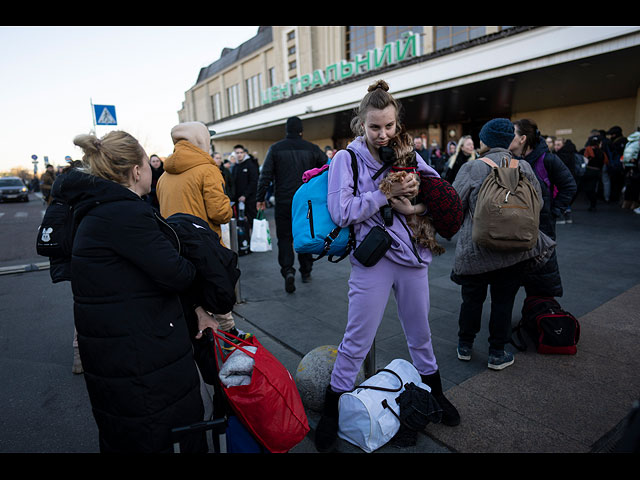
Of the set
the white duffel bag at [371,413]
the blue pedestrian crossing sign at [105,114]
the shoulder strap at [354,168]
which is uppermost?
the blue pedestrian crossing sign at [105,114]

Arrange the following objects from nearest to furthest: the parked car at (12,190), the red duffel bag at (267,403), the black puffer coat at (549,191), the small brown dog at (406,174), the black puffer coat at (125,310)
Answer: the black puffer coat at (125,310)
the red duffel bag at (267,403)
the small brown dog at (406,174)
the black puffer coat at (549,191)
the parked car at (12,190)

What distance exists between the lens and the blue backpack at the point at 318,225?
2.27m

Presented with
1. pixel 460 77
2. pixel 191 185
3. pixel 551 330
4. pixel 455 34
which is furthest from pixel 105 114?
pixel 455 34

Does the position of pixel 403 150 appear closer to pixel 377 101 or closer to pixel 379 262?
pixel 377 101

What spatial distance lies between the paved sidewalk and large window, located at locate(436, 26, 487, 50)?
13949 millimetres

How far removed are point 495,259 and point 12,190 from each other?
106 feet

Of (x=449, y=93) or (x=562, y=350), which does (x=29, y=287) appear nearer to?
(x=562, y=350)

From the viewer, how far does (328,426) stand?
236 centimetres

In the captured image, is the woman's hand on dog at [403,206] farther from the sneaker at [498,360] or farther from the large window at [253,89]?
the large window at [253,89]

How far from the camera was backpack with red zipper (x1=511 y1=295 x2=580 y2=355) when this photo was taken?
325 cm

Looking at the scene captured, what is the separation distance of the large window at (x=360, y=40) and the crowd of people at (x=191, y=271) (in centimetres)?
2157

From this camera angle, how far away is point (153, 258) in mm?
1625

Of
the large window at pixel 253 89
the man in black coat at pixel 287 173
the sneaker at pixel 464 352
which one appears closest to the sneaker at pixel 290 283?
the man in black coat at pixel 287 173
